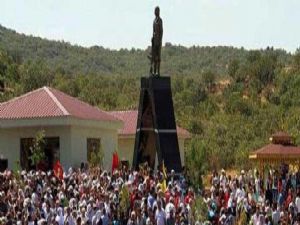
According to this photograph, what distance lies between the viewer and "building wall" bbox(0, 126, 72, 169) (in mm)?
38531

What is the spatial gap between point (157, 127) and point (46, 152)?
7.83m

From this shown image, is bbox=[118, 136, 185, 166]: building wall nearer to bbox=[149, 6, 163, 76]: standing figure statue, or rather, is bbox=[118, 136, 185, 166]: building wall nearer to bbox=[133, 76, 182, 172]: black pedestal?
bbox=[133, 76, 182, 172]: black pedestal

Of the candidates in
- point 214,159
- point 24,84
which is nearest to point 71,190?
point 214,159

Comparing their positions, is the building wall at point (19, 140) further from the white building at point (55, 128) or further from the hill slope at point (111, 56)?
the hill slope at point (111, 56)

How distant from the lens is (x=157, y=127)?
105ft

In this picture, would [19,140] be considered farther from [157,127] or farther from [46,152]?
[157,127]

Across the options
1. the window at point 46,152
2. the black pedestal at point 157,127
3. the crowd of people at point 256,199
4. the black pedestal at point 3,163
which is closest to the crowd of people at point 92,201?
the crowd of people at point 256,199

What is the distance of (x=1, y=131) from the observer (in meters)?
40.1

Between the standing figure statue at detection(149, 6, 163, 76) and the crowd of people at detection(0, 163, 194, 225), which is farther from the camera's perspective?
the standing figure statue at detection(149, 6, 163, 76)

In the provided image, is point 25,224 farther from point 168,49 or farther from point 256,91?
point 168,49

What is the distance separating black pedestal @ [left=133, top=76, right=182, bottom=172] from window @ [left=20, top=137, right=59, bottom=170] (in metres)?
5.98

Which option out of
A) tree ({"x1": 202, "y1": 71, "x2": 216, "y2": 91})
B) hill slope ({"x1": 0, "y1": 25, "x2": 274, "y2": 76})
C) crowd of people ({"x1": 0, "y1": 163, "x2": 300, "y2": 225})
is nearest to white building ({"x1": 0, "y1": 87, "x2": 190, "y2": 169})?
crowd of people ({"x1": 0, "y1": 163, "x2": 300, "y2": 225})

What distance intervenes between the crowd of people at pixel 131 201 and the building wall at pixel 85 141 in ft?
33.6

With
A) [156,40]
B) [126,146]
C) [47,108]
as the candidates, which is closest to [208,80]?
[126,146]
